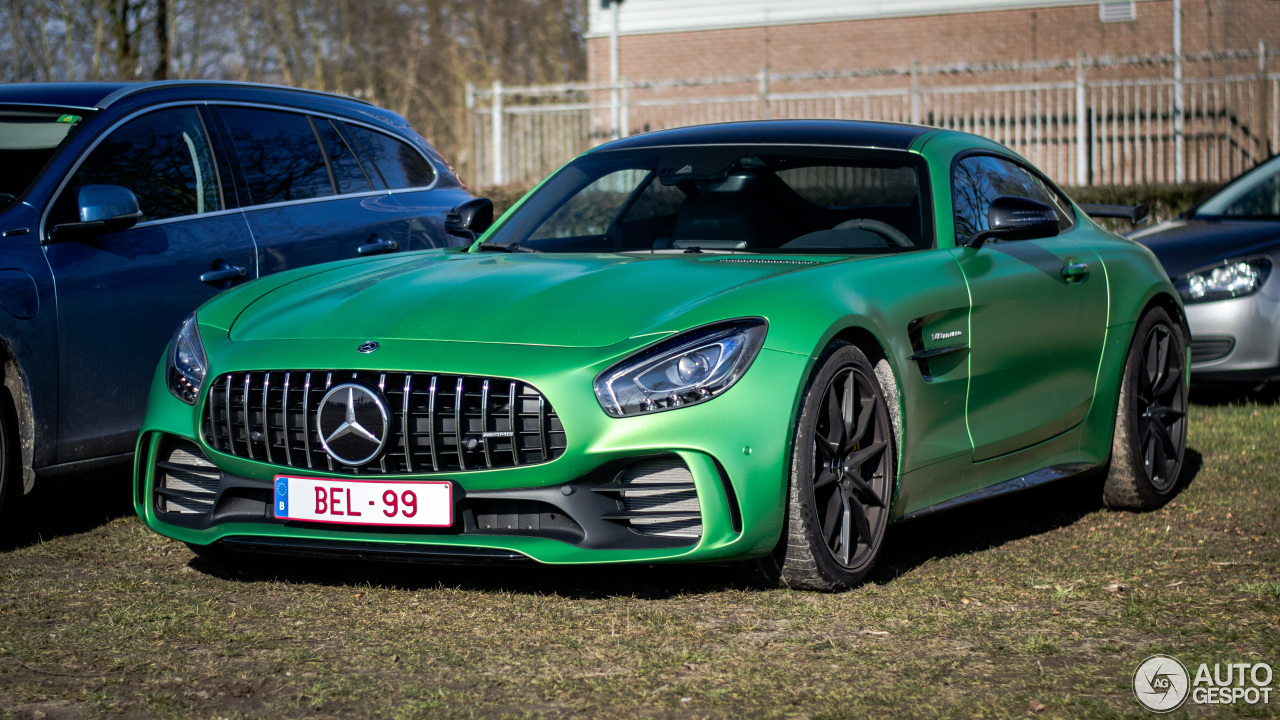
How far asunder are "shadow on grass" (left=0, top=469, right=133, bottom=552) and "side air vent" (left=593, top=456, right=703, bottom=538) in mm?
2316

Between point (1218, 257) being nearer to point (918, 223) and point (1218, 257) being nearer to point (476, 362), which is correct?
point (918, 223)

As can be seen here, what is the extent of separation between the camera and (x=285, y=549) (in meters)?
4.25

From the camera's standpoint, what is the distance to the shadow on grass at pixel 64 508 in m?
5.23

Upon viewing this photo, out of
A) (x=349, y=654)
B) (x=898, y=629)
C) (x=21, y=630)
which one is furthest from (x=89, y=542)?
(x=898, y=629)

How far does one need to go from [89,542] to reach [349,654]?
1.97 meters

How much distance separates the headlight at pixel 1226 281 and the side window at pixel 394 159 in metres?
4.43

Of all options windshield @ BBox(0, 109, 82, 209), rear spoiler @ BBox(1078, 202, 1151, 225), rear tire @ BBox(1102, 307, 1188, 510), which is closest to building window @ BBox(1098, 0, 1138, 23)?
rear spoiler @ BBox(1078, 202, 1151, 225)

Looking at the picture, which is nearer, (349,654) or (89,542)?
(349,654)

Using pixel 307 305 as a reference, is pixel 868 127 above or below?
above

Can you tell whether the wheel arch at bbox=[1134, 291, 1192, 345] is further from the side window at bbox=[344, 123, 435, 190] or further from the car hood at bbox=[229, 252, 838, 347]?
the side window at bbox=[344, 123, 435, 190]

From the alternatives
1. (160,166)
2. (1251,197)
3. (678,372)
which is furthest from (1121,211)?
(160,166)

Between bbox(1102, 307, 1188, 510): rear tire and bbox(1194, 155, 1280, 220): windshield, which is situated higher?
bbox(1194, 155, 1280, 220): windshield
